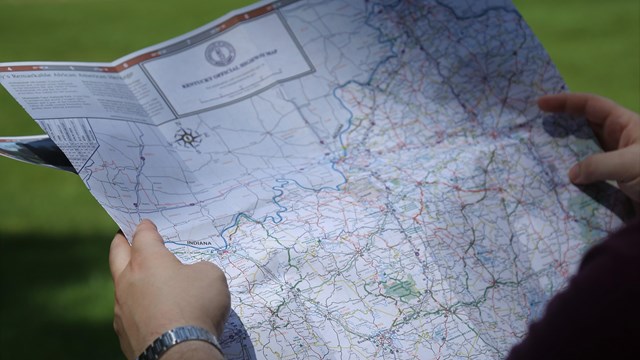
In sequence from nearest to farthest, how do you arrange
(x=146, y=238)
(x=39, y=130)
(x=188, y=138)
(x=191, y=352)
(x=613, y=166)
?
(x=191, y=352), (x=146, y=238), (x=188, y=138), (x=613, y=166), (x=39, y=130)

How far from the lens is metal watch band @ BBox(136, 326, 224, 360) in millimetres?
805

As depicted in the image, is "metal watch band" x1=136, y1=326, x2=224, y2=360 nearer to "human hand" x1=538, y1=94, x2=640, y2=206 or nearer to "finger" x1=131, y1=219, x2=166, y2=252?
"finger" x1=131, y1=219, x2=166, y2=252

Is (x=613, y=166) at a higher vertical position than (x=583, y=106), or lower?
lower

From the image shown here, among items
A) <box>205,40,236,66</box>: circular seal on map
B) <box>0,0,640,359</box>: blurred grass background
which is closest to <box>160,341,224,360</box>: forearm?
<box>205,40,236,66</box>: circular seal on map

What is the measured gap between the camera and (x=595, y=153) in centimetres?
126

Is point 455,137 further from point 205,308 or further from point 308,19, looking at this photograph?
point 205,308

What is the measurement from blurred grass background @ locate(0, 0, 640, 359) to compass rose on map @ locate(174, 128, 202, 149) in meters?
1.08

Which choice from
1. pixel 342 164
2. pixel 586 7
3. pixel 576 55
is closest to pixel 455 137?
pixel 342 164

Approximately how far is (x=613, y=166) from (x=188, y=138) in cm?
75

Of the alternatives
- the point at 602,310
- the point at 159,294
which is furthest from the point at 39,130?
the point at 602,310

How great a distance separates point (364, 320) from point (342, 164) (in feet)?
0.96

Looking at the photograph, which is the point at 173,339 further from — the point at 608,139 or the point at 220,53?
the point at 608,139

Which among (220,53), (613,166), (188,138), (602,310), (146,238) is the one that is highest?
(220,53)

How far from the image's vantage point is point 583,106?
4.19 feet
